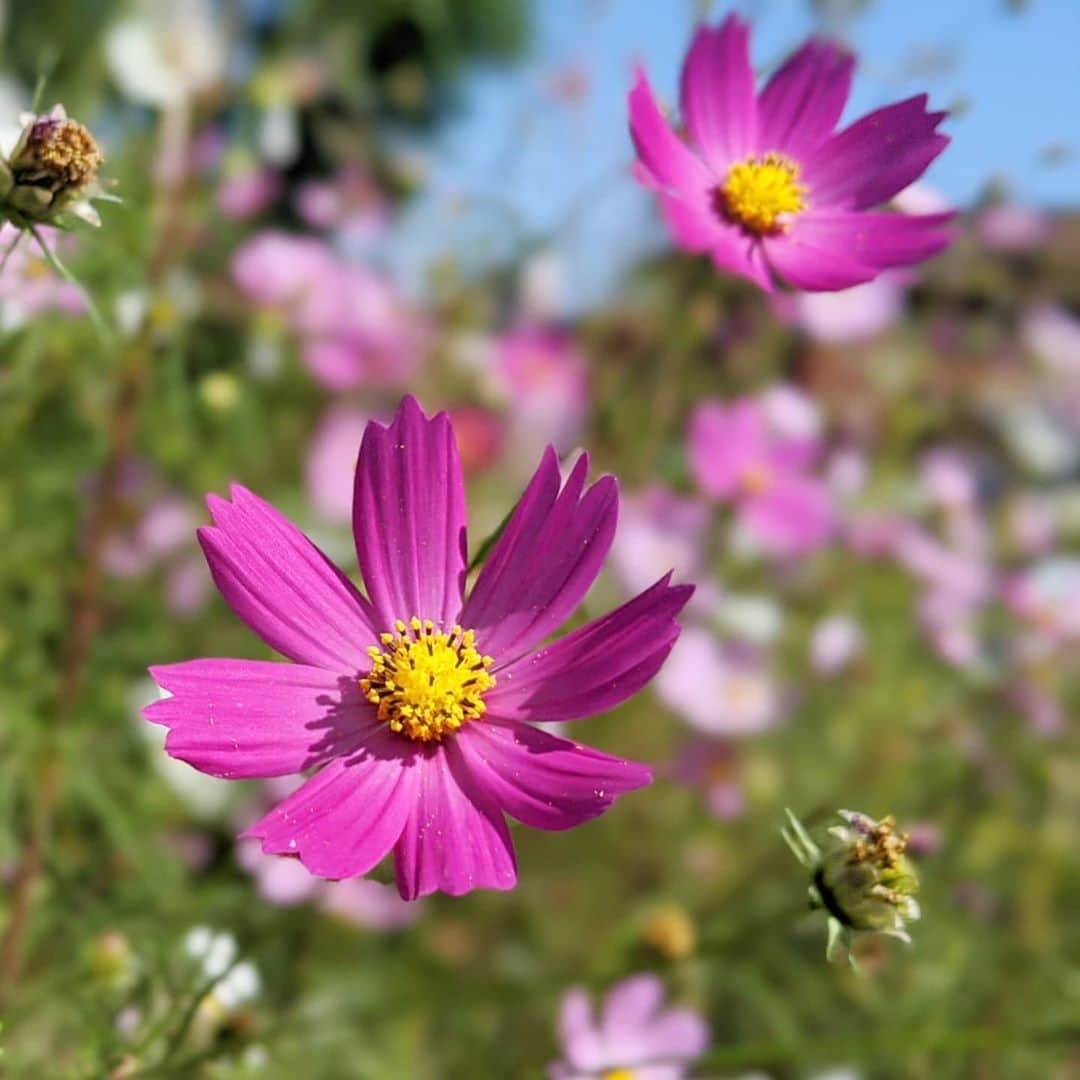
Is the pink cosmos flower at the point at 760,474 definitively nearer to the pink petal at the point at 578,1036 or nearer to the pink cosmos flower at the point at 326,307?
the pink cosmos flower at the point at 326,307

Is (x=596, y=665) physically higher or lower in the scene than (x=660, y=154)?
lower

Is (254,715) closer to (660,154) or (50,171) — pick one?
(50,171)

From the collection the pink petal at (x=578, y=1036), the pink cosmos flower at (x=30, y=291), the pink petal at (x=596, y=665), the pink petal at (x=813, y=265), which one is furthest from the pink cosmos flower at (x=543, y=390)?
the pink petal at (x=596, y=665)

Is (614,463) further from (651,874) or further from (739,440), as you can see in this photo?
(651,874)

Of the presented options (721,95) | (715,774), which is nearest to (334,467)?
(715,774)

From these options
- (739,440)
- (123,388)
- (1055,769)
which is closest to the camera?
(123,388)

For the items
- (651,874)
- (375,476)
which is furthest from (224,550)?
(651,874)
